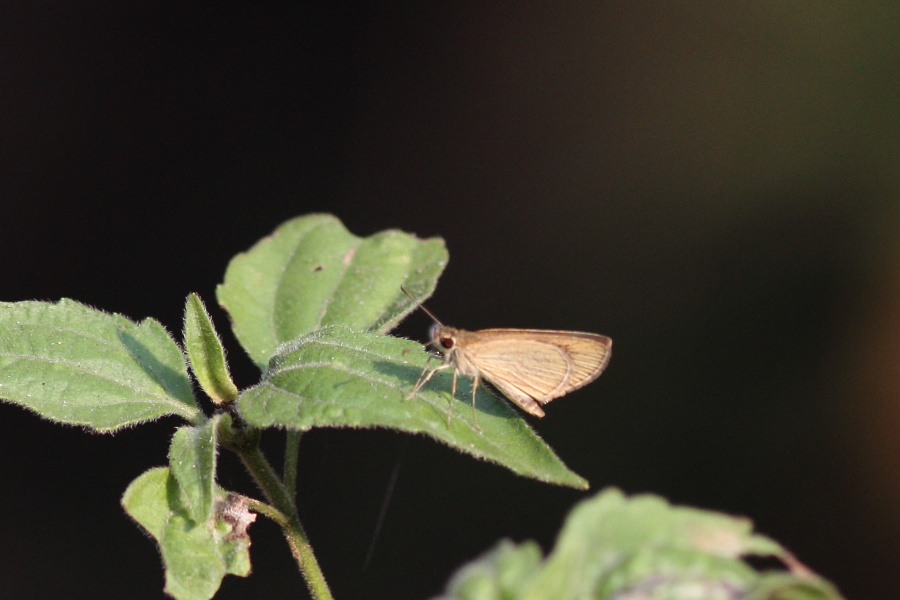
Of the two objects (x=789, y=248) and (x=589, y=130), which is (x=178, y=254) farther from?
(x=789, y=248)

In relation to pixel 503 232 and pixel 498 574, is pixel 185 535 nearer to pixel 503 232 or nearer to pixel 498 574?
pixel 498 574

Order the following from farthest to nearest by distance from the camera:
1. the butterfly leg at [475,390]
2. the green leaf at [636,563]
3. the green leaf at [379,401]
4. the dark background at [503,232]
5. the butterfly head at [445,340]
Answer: the dark background at [503,232], the butterfly head at [445,340], the butterfly leg at [475,390], the green leaf at [379,401], the green leaf at [636,563]

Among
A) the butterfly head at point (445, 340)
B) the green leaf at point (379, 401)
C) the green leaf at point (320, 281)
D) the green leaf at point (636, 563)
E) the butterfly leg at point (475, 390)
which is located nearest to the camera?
the green leaf at point (636, 563)

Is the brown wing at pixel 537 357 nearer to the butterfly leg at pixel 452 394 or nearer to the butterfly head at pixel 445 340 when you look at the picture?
the butterfly head at pixel 445 340

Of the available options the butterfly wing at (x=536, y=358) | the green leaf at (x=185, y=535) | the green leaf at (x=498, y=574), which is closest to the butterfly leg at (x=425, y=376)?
the butterfly wing at (x=536, y=358)

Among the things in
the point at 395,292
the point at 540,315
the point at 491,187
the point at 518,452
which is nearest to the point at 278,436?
the point at 540,315

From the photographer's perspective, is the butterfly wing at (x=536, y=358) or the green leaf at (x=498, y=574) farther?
the butterfly wing at (x=536, y=358)

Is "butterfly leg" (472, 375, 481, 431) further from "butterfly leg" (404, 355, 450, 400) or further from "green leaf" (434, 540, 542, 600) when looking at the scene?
"green leaf" (434, 540, 542, 600)
